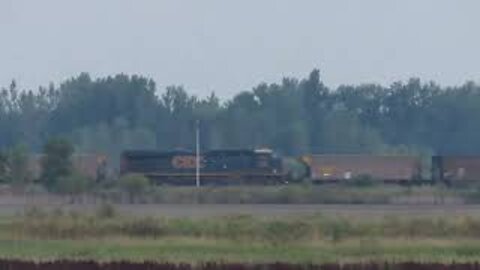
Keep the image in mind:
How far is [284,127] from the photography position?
174 m

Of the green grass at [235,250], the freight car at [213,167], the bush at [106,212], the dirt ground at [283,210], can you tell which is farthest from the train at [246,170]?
the green grass at [235,250]

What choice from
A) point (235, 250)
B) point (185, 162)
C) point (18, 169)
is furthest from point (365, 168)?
point (235, 250)

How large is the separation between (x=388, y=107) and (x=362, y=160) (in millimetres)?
84623

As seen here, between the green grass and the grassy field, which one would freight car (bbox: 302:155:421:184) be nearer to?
the grassy field

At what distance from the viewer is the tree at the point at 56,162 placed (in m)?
90.5

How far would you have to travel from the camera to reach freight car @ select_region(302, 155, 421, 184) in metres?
97.4

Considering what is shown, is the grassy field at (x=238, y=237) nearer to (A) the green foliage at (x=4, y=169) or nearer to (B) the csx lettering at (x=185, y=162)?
(A) the green foliage at (x=4, y=169)

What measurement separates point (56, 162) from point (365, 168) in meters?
18.6

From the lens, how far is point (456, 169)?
3745 inches

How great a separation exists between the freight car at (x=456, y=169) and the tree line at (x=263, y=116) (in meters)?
63.4

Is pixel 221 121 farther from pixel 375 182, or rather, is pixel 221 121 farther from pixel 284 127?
pixel 375 182

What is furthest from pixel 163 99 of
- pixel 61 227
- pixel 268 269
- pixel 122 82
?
pixel 268 269

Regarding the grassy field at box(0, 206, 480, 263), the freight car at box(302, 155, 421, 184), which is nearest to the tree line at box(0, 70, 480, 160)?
the freight car at box(302, 155, 421, 184)

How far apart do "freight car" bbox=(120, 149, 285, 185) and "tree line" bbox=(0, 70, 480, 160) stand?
63485 millimetres
